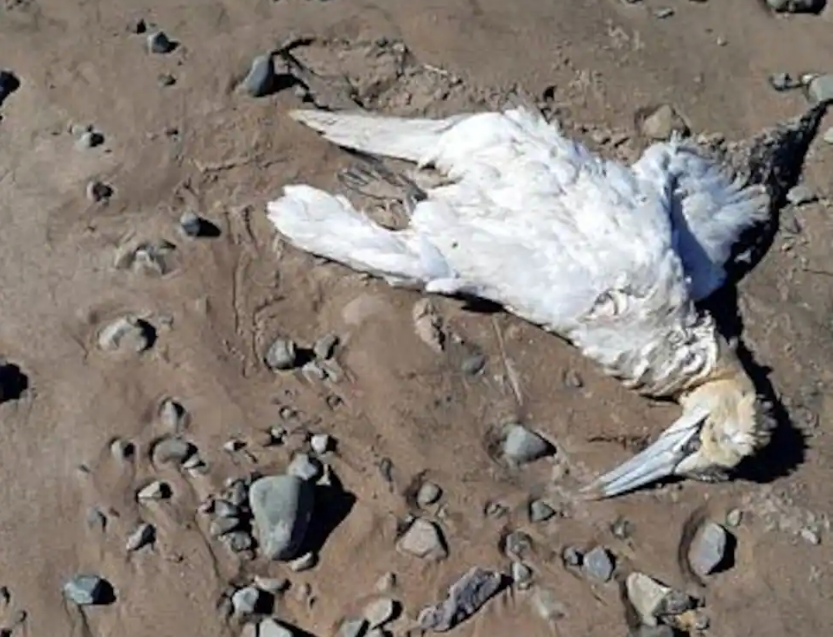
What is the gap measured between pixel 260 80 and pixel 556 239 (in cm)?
127

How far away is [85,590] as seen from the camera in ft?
15.0

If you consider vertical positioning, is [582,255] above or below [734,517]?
above

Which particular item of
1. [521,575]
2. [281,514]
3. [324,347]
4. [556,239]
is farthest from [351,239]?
[521,575]

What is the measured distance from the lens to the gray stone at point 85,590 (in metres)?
4.57

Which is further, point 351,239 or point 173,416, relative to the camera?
→ point 351,239

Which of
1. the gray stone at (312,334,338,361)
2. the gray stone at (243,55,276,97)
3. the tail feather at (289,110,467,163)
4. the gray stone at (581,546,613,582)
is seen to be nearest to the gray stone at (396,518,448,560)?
the gray stone at (581,546,613,582)

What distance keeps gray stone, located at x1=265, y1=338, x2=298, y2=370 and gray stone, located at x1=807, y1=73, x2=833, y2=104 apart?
92.8 inches

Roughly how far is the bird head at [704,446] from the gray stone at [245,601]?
1.08 metres

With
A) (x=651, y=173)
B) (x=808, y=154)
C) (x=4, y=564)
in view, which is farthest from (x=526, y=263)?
(x=4, y=564)

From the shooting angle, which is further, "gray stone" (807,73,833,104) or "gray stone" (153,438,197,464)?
"gray stone" (807,73,833,104)

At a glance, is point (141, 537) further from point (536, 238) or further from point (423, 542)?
point (536, 238)

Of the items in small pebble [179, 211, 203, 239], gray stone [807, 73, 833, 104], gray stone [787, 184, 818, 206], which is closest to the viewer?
small pebble [179, 211, 203, 239]

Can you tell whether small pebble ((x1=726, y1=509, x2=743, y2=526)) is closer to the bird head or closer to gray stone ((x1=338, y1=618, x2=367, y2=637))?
the bird head

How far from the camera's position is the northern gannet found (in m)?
5.18
